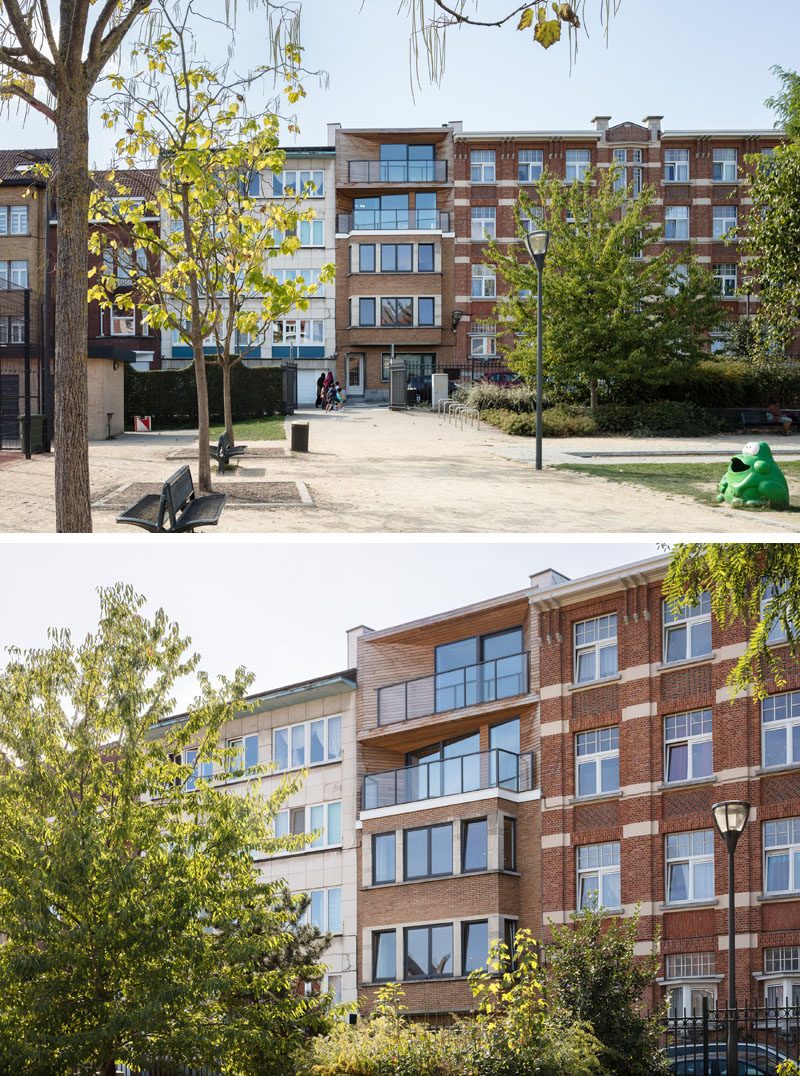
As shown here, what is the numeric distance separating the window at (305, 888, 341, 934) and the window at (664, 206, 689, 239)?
45970 millimetres

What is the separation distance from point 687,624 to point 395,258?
42033 millimetres

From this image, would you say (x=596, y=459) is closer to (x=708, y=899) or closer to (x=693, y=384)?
(x=708, y=899)

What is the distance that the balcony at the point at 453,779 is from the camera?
27.1 meters

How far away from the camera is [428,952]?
2694cm

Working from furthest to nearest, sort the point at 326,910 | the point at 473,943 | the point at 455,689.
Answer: the point at 326,910 < the point at 455,689 < the point at 473,943

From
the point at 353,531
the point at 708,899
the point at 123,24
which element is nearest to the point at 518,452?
the point at 708,899

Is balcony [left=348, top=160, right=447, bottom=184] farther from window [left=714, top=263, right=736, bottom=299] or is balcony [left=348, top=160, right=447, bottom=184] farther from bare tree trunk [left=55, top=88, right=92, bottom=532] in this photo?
bare tree trunk [left=55, top=88, right=92, bottom=532]

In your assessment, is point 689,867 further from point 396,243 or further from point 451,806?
point 396,243

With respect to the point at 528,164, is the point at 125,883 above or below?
below

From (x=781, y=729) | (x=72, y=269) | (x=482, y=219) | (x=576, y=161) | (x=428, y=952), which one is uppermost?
(x=576, y=161)

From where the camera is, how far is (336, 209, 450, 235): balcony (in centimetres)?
6328

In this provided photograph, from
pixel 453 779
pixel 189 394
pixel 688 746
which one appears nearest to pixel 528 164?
pixel 189 394

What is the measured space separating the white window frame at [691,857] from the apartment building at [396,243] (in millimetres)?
40505

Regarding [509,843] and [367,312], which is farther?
[367,312]
